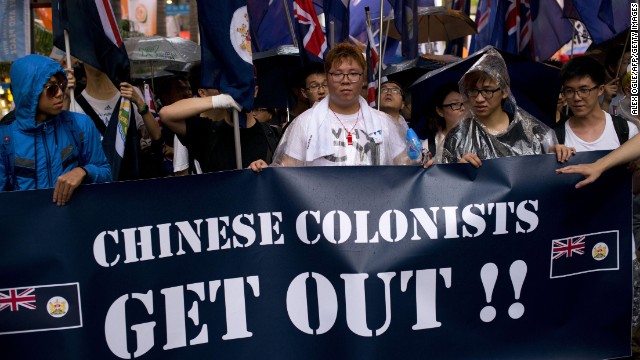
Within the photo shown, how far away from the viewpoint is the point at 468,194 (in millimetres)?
4465

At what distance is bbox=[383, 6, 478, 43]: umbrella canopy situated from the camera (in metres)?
10.4

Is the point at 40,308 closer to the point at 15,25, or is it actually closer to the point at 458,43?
the point at 15,25

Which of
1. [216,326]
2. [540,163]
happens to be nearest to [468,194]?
[540,163]

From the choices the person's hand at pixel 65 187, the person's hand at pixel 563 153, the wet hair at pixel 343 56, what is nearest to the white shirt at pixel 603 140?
the person's hand at pixel 563 153

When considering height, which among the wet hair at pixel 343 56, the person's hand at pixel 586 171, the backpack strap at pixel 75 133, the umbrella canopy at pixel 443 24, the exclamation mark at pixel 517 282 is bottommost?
the exclamation mark at pixel 517 282

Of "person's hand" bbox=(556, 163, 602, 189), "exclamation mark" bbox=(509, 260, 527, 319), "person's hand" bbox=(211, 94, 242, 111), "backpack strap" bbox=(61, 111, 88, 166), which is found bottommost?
"exclamation mark" bbox=(509, 260, 527, 319)

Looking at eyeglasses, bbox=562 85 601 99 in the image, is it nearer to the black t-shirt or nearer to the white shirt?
the white shirt

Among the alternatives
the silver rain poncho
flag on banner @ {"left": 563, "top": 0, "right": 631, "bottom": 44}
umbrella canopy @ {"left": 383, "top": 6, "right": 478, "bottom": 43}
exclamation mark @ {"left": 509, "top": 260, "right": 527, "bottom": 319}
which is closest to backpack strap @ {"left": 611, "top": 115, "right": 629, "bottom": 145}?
the silver rain poncho

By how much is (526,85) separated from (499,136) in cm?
100

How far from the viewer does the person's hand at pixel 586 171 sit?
177 inches

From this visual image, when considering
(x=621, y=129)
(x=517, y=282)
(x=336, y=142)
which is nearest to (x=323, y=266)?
(x=336, y=142)

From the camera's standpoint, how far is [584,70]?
5.16 meters

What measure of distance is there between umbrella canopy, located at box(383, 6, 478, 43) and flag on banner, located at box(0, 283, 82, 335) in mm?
7111

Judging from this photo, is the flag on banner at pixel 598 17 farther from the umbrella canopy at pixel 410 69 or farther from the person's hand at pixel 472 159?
the person's hand at pixel 472 159
